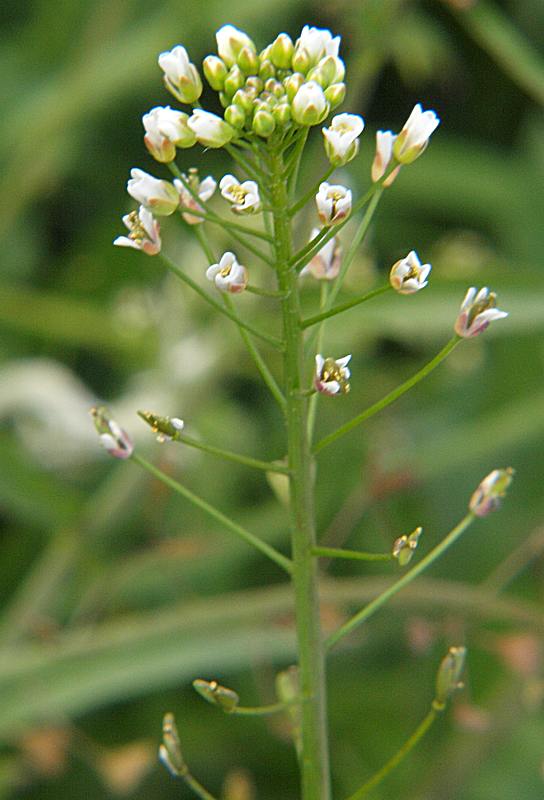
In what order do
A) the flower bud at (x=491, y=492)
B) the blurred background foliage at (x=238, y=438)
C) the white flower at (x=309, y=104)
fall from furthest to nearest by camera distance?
1. the blurred background foliage at (x=238, y=438)
2. the flower bud at (x=491, y=492)
3. the white flower at (x=309, y=104)

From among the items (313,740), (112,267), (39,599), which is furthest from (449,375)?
(313,740)

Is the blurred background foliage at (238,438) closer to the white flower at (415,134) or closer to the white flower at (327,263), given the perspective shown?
the white flower at (327,263)

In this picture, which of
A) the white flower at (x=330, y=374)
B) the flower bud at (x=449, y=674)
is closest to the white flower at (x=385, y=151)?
the white flower at (x=330, y=374)

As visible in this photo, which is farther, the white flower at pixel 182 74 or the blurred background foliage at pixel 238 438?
the blurred background foliage at pixel 238 438

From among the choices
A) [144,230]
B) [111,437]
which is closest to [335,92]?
[144,230]

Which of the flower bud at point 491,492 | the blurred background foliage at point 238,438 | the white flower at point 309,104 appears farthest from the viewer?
the blurred background foliage at point 238,438

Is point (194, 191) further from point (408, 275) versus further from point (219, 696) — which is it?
point (219, 696)

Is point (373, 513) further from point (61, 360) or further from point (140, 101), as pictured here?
point (140, 101)

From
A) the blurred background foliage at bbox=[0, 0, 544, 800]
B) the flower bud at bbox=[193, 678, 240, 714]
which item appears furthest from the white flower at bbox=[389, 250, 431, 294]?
the blurred background foliage at bbox=[0, 0, 544, 800]
